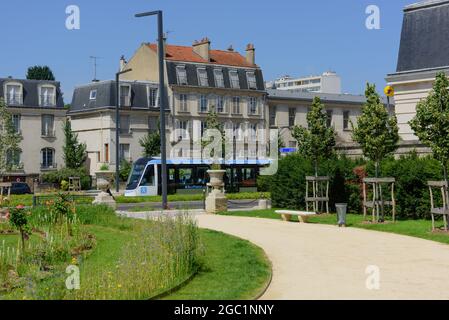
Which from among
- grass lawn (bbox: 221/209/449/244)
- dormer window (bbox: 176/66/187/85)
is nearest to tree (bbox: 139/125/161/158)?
dormer window (bbox: 176/66/187/85)

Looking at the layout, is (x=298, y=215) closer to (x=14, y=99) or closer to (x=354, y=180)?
(x=354, y=180)

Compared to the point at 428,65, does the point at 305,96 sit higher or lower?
higher

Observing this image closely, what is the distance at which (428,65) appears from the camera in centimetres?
2473

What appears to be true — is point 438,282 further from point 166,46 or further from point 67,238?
point 166,46

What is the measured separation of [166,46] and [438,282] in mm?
53060

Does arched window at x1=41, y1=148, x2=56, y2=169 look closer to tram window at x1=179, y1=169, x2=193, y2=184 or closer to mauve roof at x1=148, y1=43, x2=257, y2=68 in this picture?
mauve roof at x1=148, y1=43, x2=257, y2=68

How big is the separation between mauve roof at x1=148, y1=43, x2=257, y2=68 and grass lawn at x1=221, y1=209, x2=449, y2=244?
38.1 m

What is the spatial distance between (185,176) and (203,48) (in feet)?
82.1

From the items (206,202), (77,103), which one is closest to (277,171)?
(206,202)

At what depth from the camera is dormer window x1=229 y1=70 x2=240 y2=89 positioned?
63.3 m

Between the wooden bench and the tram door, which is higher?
the tram door

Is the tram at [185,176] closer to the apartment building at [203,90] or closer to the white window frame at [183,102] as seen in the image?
the apartment building at [203,90]

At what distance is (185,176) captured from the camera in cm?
4131

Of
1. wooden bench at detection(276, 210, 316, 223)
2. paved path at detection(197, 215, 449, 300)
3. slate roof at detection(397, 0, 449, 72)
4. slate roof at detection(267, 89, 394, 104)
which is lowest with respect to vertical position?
paved path at detection(197, 215, 449, 300)
